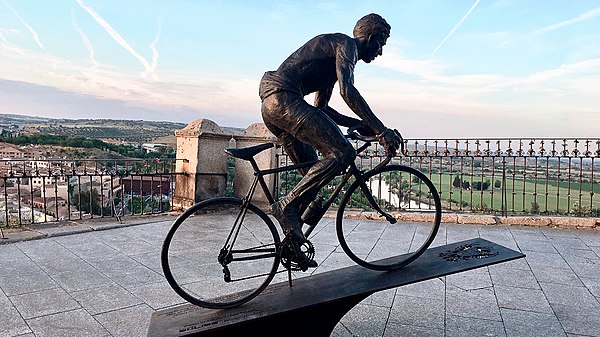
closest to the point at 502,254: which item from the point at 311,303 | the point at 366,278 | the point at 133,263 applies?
the point at 366,278

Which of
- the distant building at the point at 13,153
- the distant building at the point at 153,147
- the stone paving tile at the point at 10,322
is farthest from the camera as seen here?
the distant building at the point at 153,147

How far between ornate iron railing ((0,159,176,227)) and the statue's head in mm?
4995

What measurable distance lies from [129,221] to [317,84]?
5.61 meters

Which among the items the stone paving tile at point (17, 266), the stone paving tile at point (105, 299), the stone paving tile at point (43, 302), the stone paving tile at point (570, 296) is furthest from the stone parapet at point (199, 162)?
the stone paving tile at point (570, 296)

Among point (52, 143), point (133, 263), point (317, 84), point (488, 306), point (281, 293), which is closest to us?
point (281, 293)

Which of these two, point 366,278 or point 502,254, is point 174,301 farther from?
point 502,254

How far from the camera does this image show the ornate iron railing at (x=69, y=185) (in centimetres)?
693

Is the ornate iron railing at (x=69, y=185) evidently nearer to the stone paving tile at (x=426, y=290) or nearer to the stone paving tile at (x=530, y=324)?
the stone paving tile at (x=426, y=290)

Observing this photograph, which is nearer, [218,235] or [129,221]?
[218,235]

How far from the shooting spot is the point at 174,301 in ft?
12.3

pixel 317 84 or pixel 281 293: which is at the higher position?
pixel 317 84

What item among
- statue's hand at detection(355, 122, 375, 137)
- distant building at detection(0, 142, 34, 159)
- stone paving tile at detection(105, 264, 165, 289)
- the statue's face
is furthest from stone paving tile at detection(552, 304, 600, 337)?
distant building at detection(0, 142, 34, 159)

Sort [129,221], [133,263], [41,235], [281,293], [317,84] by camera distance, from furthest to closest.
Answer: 1. [129,221]
2. [41,235]
3. [133,263]
4. [317,84]
5. [281,293]

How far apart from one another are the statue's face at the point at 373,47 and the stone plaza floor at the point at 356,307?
198cm
